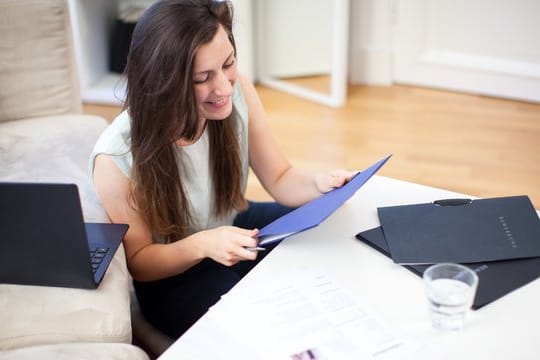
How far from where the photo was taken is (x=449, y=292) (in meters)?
0.98

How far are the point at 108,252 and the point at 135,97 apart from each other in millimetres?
306

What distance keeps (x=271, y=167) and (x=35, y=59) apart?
2.77ft

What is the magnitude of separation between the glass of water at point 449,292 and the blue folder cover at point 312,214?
19 cm

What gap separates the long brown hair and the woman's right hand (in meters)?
0.17

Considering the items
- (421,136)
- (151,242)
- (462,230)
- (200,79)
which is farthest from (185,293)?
(421,136)

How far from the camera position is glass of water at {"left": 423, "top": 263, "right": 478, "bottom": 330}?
0.96 metres

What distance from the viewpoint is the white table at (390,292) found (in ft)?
3.09

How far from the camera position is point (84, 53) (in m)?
3.34

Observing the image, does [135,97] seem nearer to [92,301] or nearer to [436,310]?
[92,301]

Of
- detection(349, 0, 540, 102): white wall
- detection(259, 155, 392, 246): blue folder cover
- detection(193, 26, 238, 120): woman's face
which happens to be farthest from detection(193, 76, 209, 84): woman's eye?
detection(349, 0, 540, 102): white wall

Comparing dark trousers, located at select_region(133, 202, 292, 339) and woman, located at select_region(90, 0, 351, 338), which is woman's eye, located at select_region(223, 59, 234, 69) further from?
dark trousers, located at select_region(133, 202, 292, 339)

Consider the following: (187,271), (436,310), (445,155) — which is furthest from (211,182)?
(445,155)

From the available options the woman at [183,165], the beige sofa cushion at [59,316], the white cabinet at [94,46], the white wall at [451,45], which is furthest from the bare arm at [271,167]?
the white wall at [451,45]

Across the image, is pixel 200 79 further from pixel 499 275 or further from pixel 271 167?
pixel 499 275
